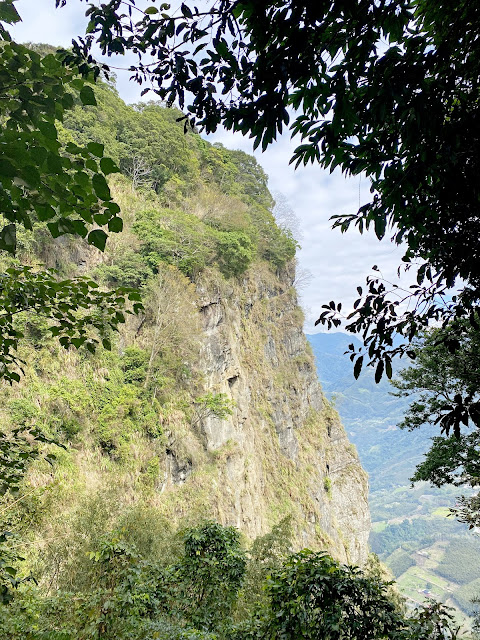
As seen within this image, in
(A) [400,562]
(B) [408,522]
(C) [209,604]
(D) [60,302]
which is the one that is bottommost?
(B) [408,522]

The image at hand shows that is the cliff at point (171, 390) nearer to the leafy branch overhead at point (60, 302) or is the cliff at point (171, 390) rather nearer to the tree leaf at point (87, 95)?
the leafy branch overhead at point (60, 302)

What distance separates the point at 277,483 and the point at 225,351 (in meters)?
9.11

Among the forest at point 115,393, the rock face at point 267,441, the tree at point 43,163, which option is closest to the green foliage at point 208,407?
the forest at point 115,393

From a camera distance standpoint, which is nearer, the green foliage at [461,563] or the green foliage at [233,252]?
the green foliage at [233,252]

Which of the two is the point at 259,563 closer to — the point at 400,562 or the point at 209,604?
the point at 209,604

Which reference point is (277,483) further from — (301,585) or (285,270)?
(301,585)

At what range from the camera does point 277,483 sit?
2139 centimetres

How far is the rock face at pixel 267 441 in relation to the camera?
560 inches

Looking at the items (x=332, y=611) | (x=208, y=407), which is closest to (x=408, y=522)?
(x=208, y=407)

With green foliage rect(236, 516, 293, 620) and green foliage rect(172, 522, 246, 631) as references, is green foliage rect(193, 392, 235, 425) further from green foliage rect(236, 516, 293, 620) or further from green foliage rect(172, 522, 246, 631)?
green foliage rect(172, 522, 246, 631)

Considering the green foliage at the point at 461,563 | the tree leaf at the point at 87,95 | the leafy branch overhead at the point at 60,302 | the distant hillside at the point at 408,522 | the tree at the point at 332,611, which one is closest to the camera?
the tree leaf at the point at 87,95

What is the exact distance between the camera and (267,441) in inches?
861

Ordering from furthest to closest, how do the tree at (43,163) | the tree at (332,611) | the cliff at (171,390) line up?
the cliff at (171,390) < the tree at (332,611) < the tree at (43,163)

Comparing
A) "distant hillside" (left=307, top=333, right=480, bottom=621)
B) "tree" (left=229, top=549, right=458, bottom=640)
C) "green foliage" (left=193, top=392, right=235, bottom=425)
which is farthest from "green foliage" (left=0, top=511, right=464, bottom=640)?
"distant hillside" (left=307, top=333, right=480, bottom=621)
